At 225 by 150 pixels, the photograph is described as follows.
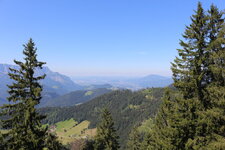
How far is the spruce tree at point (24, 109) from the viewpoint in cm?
1583

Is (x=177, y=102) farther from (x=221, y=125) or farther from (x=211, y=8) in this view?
(x=211, y=8)

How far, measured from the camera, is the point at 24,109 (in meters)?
16.3

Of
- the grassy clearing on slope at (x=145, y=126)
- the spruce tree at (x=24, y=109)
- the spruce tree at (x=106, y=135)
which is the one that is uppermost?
the spruce tree at (x=24, y=109)

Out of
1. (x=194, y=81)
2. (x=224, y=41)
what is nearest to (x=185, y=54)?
(x=194, y=81)

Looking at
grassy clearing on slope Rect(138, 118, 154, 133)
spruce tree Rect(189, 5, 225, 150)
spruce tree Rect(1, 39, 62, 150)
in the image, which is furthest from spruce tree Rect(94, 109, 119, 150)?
grassy clearing on slope Rect(138, 118, 154, 133)

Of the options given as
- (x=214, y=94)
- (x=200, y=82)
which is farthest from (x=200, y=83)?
(x=214, y=94)

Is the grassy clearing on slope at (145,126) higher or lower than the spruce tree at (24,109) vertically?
lower

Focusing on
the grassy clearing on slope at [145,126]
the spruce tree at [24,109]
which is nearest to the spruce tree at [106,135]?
the spruce tree at [24,109]

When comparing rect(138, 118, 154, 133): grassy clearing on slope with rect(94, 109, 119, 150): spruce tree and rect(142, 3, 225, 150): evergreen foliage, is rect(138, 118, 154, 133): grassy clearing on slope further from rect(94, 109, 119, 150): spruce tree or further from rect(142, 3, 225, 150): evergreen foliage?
rect(142, 3, 225, 150): evergreen foliage

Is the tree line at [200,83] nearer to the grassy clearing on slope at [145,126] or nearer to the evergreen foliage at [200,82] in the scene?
the evergreen foliage at [200,82]

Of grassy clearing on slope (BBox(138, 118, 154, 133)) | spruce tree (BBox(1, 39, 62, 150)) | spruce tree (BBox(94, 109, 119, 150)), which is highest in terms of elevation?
spruce tree (BBox(1, 39, 62, 150))

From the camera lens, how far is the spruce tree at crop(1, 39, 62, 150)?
1583 centimetres

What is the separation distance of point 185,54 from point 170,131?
25.5 feet

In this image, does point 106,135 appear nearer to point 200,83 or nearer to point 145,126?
point 200,83
